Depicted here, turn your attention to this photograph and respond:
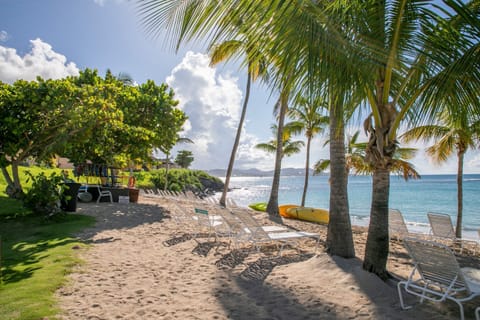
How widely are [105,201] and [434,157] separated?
47.9ft

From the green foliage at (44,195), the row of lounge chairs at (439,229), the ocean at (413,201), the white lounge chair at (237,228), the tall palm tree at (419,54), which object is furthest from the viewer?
the ocean at (413,201)

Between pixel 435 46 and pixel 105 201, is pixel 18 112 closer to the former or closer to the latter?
pixel 105 201

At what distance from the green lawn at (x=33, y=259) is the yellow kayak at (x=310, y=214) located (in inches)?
325

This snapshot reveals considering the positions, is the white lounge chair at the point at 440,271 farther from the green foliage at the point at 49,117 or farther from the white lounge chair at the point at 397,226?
the green foliage at the point at 49,117

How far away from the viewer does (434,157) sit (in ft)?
38.3

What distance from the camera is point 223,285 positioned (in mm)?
4492

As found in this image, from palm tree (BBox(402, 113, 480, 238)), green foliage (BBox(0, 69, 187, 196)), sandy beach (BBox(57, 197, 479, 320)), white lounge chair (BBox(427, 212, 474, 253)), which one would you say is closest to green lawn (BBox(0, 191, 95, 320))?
sandy beach (BBox(57, 197, 479, 320))

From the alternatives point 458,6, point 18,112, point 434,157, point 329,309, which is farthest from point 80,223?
point 434,157

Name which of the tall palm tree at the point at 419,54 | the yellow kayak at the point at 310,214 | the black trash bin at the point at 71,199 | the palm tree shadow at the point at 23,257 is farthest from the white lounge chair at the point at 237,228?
the black trash bin at the point at 71,199

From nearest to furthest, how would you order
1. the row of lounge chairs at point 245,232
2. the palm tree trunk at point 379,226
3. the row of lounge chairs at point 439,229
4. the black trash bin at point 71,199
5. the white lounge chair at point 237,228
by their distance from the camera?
the palm tree trunk at point 379,226 < the row of lounge chairs at point 245,232 < the white lounge chair at point 237,228 < the row of lounge chairs at point 439,229 < the black trash bin at point 71,199

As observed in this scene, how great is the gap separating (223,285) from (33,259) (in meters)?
3.62

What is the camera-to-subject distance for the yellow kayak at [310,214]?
1248 centimetres

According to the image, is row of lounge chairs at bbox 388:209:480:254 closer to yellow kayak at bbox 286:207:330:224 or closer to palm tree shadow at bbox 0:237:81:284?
yellow kayak at bbox 286:207:330:224

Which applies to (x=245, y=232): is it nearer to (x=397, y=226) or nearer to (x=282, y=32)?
(x=397, y=226)
